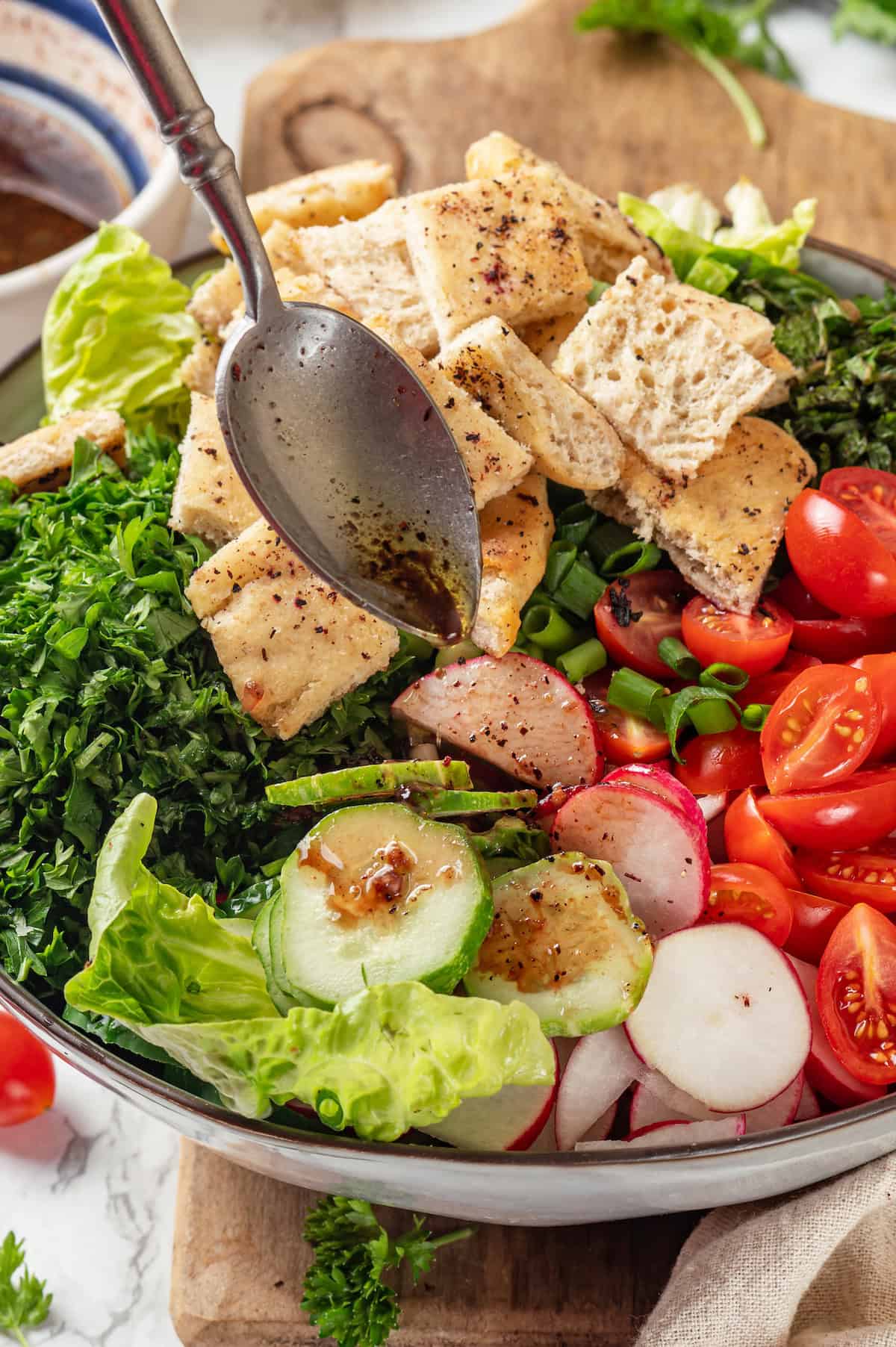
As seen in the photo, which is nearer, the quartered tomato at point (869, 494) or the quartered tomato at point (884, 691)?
the quartered tomato at point (884, 691)

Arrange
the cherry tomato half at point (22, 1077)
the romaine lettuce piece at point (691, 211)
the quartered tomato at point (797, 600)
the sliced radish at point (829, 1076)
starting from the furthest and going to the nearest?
1. the romaine lettuce piece at point (691, 211)
2. the quartered tomato at point (797, 600)
3. the cherry tomato half at point (22, 1077)
4. the sliced radish at point (829, 1076)

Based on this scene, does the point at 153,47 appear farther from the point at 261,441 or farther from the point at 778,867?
the point at 778,867

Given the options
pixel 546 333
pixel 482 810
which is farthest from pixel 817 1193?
pixel 546 333

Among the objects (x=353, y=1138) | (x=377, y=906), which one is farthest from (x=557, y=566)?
(x=353, y=1138)

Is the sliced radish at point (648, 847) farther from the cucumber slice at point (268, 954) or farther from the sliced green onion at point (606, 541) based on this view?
the sliced green onion at point (606, 541)

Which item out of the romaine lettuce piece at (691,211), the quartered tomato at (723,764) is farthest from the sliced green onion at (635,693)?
the romaine lettuce piece at (691,211)

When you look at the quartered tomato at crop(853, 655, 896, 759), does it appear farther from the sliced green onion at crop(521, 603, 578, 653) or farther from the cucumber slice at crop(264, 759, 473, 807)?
the cucumber slice at crop(264, 759, 473, 807)

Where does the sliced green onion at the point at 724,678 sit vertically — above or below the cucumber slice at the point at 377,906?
below
